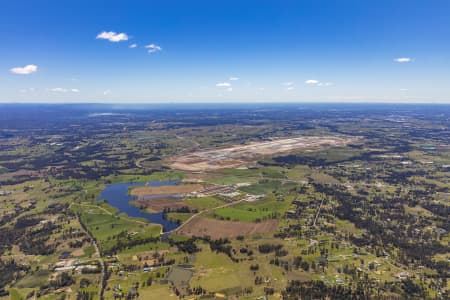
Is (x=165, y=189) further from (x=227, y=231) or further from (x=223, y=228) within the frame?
(x=227, y=231)

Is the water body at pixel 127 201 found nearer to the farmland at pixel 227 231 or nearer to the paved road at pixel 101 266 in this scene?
the farmland at pixel 227 231

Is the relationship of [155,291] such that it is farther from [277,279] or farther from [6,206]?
[6,206]

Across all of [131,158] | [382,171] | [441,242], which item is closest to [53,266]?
[441,242]

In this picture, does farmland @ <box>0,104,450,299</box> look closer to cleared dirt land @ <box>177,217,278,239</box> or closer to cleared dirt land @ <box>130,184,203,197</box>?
cleared dirt land @ <box>177,217,278,239</box>

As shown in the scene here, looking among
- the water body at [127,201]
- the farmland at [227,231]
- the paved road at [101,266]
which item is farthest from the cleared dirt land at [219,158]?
the paved road at [101,266]

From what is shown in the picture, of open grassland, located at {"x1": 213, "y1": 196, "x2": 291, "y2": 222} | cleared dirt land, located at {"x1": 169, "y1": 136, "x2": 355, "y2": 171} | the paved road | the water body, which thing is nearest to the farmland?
the paved road

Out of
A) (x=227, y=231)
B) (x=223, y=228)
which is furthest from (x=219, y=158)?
(x=227, y=231)
